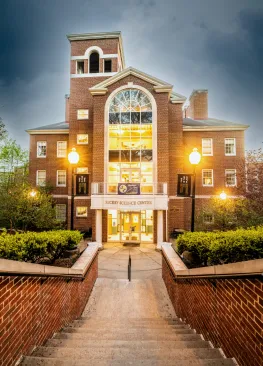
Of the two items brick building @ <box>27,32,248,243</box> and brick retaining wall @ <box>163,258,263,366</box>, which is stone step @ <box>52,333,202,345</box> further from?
brick building @ <box>27,32,248,243</box>

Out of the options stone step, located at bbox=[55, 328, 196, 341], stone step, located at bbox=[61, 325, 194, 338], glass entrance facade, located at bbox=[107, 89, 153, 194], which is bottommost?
stone step, located at bbox=[61, 325, 194, 338]

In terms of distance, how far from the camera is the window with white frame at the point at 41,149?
76.2 feet

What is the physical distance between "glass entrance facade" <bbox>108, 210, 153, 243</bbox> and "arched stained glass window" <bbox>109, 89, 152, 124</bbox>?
8.13m

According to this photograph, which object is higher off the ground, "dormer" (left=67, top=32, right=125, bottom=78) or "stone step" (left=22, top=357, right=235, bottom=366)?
"dormer" (left=67, top=32, right=125, bottom=78)

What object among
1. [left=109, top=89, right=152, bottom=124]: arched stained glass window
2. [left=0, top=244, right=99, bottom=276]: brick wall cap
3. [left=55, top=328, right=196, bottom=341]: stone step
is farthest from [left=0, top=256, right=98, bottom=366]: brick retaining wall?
[left=109, top=89, right=152, bottom=124]: arched stained glass window

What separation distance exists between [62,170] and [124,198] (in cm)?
1022

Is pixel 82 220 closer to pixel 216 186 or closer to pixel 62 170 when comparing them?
pixel 62 170

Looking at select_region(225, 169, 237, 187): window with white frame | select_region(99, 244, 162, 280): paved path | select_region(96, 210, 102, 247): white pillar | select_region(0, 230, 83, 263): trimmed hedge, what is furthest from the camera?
select_region(225, 169, 237, 187): window with white frame

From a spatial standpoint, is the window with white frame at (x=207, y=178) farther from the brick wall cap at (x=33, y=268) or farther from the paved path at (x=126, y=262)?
the brick wall cap at (x=33, y=268)

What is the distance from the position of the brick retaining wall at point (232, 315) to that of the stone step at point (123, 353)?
37 centimetres

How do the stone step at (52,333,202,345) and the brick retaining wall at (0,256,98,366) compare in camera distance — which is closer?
the brick retaining wall at (0,256,98,366)

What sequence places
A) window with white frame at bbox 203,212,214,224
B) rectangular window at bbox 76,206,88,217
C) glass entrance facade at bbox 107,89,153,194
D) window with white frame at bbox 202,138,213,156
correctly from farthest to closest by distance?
window with white frame at bbox 202,138,213,156 → rectangular window at bbox 76,206,88,217 → window with white frame at bbox 203,212,214,224 → glass entrance facade at bbox 107,89,153,194

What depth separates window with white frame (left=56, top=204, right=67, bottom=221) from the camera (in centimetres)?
2222

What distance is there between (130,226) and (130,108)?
10.4 m
